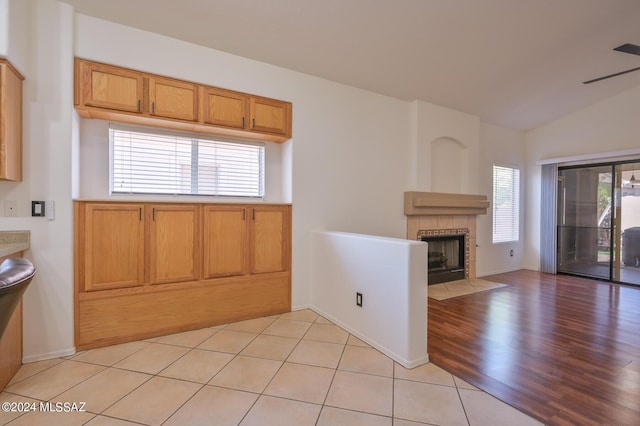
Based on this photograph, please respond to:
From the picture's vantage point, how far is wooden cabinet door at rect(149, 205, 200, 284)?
8.98 feet

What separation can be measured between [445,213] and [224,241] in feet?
11.6

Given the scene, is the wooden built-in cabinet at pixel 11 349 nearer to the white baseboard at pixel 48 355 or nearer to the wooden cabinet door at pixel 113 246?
the white baseboard at pixel 48 355

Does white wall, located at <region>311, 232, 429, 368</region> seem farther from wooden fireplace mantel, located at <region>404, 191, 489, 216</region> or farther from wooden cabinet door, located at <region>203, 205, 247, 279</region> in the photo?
wooden fireplace mantel, located at <region>404, 191, 489, 216</region>

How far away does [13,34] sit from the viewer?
6.96 feet

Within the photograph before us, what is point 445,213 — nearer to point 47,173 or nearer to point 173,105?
point 173,105

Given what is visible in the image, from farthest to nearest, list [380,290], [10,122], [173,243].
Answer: [173,243]
[380,290]
[10,122]

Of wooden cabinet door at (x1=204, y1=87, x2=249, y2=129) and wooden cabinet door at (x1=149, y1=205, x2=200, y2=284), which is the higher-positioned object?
wooden cabinet door at (x1=204, y1=87, x2=249, y2=129)

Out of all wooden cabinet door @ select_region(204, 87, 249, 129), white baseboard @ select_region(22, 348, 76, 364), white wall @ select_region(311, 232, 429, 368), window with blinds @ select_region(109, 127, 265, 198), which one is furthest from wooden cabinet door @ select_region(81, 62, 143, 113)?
white wall @ select_region(311, 232, 429, 368)

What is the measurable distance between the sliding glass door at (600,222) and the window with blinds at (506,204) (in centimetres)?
71

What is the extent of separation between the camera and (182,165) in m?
3.19

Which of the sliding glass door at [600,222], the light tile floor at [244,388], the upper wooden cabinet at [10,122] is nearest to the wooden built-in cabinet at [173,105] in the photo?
the upper wooden cabinet at [10,122]

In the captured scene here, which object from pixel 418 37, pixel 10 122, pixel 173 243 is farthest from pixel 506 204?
pixel 10 122

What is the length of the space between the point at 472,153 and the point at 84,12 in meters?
5.44

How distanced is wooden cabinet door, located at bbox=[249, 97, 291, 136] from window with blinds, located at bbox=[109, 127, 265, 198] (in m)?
0.34
